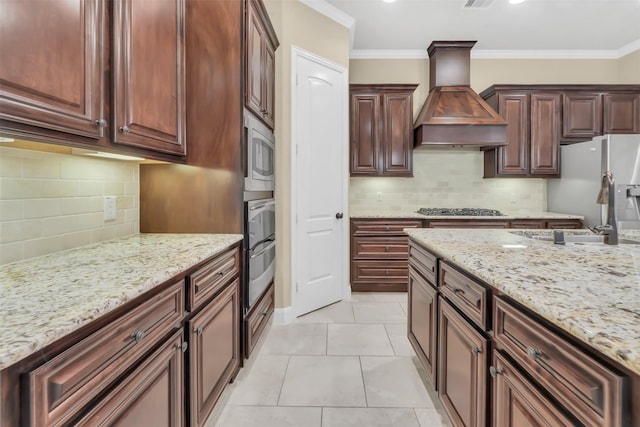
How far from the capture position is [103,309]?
0.78 meters

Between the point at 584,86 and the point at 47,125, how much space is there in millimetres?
5158

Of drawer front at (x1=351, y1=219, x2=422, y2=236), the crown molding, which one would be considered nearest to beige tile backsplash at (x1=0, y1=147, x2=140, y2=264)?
the crown molding

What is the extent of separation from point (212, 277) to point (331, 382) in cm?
105

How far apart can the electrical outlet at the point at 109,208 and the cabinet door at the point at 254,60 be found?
0.96m

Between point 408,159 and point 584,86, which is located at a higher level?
point 584,86

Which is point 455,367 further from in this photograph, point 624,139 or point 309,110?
point 624,139

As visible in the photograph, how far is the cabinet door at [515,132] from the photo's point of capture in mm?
4008

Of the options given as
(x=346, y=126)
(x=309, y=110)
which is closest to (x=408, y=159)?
(x=346, y=126)

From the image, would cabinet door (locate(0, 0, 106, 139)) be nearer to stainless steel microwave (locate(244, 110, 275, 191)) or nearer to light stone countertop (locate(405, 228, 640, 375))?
stainless steel microwave (locate(244, 110, 275, 191))

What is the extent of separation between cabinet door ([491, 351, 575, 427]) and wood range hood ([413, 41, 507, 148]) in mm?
3116

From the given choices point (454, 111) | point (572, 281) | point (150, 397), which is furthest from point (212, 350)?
point (454, 111)

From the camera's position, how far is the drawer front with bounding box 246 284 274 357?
83.9 inches

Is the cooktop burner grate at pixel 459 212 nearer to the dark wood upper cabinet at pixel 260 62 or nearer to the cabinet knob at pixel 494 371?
the dark wood upper cabinet at pixel 260 62

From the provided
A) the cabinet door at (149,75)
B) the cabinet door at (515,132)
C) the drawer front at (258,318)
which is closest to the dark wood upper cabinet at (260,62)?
the cabinet door at (149,75)
